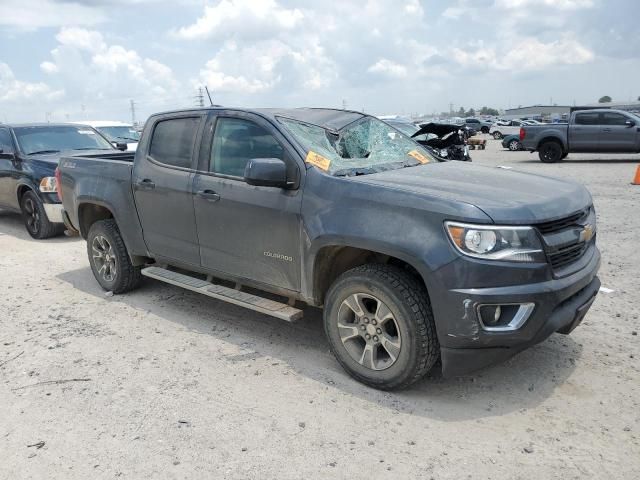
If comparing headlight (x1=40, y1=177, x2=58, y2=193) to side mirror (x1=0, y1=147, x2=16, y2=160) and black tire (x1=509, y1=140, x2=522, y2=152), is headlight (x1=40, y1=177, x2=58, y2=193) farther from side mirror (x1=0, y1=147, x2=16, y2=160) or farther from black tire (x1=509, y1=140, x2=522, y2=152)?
black tire (x1=509, y1=140, x2=522, y2=152)

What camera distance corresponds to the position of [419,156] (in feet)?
15.3

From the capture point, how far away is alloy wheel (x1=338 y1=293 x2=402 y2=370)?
3541mm

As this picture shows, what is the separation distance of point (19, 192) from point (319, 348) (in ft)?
22.9

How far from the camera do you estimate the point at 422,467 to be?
9.53 feet

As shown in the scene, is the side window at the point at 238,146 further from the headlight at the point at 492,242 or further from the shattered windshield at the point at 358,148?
the headlight at the point at 492,242

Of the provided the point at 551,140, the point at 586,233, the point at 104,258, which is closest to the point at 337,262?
the point at 586,233

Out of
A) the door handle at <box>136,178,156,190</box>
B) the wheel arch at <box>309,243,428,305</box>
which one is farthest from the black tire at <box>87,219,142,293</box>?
the wheel arch at <box>309,243,428,305</box>

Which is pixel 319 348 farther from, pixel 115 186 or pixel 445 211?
pixel 115 186

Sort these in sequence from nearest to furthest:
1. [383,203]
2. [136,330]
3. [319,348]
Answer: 1. [383,203]
2. [319,348]
3. [136,330]

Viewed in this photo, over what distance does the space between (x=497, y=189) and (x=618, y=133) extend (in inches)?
666

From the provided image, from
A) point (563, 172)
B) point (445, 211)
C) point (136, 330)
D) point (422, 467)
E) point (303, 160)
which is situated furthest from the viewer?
point (563, 172)

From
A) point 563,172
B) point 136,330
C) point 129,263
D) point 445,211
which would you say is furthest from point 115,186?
point 563,172

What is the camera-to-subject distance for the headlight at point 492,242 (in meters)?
3.15

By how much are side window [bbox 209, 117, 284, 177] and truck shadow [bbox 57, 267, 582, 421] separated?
137 centimetres
